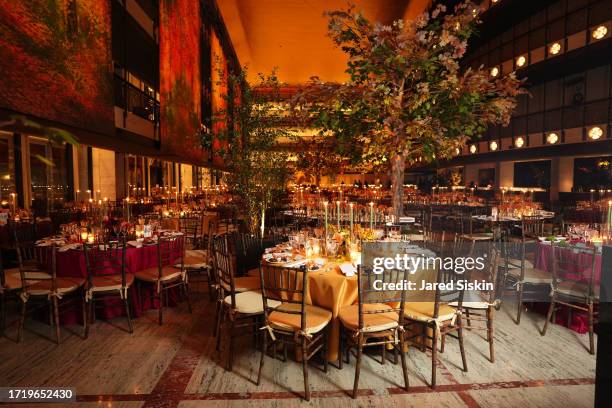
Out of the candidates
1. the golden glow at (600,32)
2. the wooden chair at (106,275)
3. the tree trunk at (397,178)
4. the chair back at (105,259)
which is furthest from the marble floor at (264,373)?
the golden glow at (600,32)

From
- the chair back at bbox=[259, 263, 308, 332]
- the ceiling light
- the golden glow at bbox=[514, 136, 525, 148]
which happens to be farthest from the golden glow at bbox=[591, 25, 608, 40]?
the chair back at bbox=[259, 263, 308, 332]

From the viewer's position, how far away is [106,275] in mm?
3912

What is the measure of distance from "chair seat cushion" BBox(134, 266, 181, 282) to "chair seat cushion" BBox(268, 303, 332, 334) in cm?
Result: 163

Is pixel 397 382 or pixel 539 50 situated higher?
pixel 539 50

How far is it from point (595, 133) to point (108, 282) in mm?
12917

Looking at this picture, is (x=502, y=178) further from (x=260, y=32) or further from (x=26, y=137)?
(x=26, y=137)

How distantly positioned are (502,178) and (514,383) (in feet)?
54.0

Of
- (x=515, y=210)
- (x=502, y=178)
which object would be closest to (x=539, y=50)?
(x=502, y=178)

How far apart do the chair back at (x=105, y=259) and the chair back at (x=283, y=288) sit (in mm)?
1501

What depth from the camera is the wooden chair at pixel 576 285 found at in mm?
3387

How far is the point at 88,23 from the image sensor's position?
6.64 m

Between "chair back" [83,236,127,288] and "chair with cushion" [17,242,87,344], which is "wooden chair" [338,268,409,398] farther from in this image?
"chair with cushion" [17,242,87,344]

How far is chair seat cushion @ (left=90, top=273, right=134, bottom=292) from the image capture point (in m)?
3.59

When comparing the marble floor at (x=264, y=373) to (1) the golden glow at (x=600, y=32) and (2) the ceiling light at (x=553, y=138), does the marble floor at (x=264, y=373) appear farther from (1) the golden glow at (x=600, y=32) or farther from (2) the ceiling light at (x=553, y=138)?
(2) the ceiling light at (x=553, y=138)
